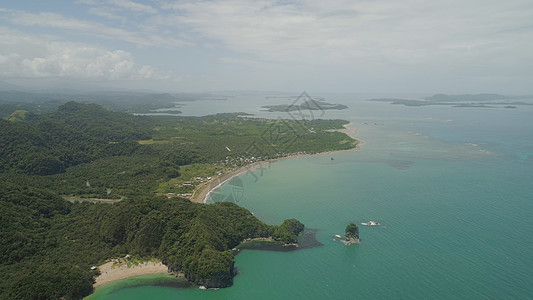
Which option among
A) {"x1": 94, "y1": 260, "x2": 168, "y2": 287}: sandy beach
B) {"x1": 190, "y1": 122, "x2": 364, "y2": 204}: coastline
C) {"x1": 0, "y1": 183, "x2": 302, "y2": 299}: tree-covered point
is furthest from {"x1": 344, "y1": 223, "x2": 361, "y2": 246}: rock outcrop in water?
{"x1": 190, "y1": 122, "x2": 364, "y2": 204}: coastline

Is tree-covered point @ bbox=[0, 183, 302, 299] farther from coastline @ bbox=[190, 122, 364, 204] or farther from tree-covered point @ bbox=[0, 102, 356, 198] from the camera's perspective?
tree-covered point @ bbox=[0, 102, 356, 198]

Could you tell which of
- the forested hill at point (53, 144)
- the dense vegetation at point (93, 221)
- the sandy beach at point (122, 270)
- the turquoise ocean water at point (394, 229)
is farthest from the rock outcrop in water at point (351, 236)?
the forested hill at point (53, 144)

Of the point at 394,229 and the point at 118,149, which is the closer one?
the point at 394,229

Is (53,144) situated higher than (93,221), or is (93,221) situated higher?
(53,144)

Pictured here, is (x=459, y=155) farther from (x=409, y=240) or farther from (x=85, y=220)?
(x=85, y=220)

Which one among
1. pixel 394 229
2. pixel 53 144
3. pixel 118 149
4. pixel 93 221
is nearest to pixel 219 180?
pixel 93 221

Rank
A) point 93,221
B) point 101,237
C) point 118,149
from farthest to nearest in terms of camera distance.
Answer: point 118,149, point 93,221, point 101,237

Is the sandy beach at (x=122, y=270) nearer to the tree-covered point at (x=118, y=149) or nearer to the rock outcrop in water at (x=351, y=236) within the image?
the rock outcrop in water at (x=351, y=236)

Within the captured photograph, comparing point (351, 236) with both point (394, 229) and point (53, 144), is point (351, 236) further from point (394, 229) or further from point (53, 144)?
point (53, 144)
